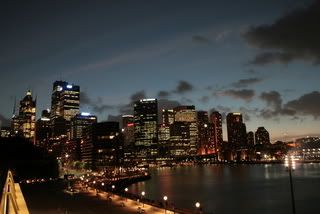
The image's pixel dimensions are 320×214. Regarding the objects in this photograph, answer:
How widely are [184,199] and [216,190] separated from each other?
67.7 feet

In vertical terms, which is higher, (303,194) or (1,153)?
(1,153)

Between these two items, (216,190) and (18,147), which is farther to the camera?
(18,147)

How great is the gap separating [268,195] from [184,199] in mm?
20231

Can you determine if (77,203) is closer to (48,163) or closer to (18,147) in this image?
(18,147)

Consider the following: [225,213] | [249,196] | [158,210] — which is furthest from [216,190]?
[158,210]

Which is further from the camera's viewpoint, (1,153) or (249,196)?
(1,153)

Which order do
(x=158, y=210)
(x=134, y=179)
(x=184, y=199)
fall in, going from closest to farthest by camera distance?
(x=158, y=210)
(x=184, y=199)
(x=134, y=179)

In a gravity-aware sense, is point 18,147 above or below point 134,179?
above

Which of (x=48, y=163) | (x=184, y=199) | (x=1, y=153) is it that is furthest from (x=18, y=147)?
(x=184, y=199)

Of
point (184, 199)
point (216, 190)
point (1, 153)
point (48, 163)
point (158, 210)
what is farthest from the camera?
point (48, 163)

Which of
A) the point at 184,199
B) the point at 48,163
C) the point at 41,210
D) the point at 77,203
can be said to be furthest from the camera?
the point at 48,163

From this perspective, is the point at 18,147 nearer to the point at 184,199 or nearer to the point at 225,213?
the point at 184,199

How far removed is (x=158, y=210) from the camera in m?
45.5

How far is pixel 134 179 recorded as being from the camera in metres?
144
